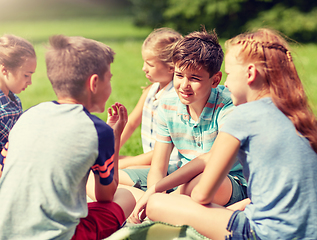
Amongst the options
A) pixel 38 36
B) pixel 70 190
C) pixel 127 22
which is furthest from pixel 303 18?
pixel 70 190

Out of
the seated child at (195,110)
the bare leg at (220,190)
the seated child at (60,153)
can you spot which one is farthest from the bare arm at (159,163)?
the seated child at (60,153)

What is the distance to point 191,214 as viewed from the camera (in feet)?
6.79

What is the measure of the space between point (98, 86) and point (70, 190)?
1.90ft

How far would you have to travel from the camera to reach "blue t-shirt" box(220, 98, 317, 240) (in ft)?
5.83

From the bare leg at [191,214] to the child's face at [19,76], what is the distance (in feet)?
4.36

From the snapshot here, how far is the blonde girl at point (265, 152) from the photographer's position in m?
1.78

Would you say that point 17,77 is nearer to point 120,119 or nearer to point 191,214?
point 120,119

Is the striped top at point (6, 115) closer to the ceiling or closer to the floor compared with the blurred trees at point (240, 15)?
closer to the floor

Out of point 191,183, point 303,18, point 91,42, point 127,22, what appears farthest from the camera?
point 127,22

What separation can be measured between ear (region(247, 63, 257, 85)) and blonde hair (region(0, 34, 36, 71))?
1615 mm

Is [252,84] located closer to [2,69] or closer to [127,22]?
[2,69]

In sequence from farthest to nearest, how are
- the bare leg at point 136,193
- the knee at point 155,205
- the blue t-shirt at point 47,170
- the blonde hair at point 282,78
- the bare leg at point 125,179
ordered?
the bare leg at point 125,179
the bare leg at point 136,193
the knee at point 155,205
the blonde hair at point 282,78
the blue t-shirt at point 47,170

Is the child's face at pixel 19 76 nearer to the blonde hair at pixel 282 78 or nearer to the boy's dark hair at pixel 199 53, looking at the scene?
the boy's dark hair at pixel 199 53

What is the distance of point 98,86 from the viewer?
1959mm
